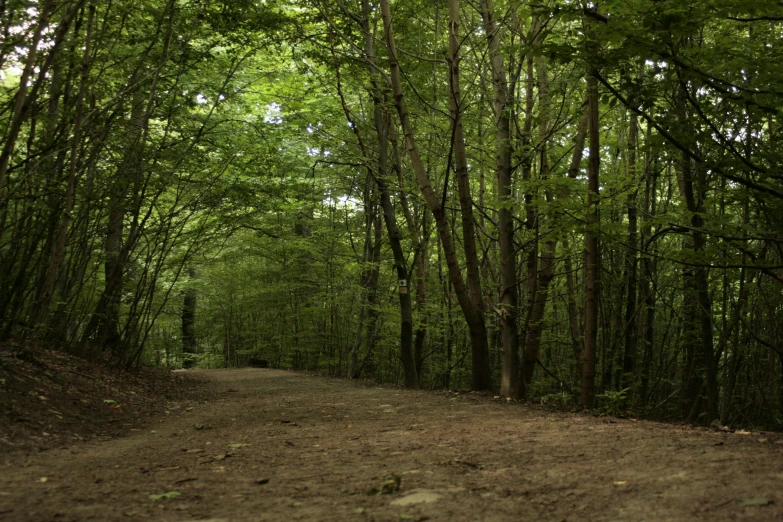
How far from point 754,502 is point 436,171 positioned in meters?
9.38

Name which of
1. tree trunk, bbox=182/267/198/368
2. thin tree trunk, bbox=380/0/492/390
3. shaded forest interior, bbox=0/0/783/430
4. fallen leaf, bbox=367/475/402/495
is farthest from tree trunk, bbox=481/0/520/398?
tree trunk, bbox=182/267/198/368

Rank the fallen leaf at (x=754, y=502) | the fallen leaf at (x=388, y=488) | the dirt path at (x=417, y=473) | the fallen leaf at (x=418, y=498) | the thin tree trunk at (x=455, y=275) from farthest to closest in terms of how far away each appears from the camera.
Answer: the thin tree trunk at (x=455, y=275)
the fallen leaf at (x=388, y=488)
the fallen leaf at (x=418, y=498)
the dirt path at (x=417, y=473)
the fallen leaf at (x=754, y=502)

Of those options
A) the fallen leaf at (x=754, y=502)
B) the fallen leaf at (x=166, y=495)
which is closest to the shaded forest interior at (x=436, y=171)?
the fallen leaf at (x=754, y=502)

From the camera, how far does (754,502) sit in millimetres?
2027

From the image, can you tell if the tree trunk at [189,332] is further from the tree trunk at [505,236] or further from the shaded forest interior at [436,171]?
the tree trunk at [505,236]

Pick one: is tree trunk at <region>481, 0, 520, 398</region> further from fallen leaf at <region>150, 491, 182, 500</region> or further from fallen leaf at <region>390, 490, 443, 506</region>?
fallen leaf at <region>150, 491, 182, 500</region>

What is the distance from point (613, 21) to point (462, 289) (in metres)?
4.20

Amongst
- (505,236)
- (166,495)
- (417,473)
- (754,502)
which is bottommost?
(166,495)

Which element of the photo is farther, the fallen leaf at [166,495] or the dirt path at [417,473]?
the fallen leaf at [166,495]

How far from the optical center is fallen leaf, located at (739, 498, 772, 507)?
6.59 feet

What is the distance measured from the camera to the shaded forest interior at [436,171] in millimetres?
4621

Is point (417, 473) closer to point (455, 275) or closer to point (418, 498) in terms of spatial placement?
point (418, 498)

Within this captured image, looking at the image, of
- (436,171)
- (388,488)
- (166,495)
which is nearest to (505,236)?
(436,171)

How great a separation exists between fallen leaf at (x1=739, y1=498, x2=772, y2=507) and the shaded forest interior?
2364mm
